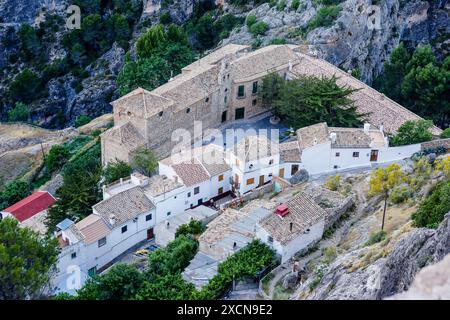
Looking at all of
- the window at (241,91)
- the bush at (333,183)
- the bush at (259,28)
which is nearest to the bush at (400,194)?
the bush at (333,183)

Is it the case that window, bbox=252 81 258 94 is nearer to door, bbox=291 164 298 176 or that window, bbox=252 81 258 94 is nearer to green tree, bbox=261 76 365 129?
green tree, bbox=261 76 365 129

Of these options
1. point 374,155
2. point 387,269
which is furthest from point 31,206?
point 387,269

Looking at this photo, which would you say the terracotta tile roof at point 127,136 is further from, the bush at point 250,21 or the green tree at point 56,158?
the bush at point 250,21

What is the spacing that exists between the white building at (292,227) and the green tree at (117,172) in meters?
12.7

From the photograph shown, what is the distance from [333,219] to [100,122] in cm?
3382

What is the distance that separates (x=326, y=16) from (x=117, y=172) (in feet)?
103

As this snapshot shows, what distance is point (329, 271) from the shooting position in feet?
93.1

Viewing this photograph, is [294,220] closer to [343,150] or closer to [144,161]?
[343,150]

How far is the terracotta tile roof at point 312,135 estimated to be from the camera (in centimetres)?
4531

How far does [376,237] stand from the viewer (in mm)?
31344

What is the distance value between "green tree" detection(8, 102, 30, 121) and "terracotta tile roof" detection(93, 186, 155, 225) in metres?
35.9

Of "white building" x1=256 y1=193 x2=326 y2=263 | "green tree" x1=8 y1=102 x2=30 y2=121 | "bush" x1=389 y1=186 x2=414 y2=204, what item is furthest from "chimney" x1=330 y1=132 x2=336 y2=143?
"green tree" x1=8 y1=102 x2=30 y2=121
